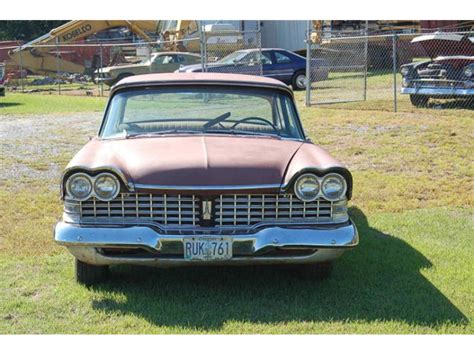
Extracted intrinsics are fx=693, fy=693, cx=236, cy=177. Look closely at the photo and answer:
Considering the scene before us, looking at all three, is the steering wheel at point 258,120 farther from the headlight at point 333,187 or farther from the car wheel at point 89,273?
the car wheel at point 89,273

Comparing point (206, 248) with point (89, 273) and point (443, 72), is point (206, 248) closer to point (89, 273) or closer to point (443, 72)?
point (89, 273)

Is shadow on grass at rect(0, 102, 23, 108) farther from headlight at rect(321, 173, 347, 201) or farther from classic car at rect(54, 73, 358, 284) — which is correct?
headlight at rect(321, 173, 347, 201)

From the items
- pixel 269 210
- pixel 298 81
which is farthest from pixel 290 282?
pixel 298 81

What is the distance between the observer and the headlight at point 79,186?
4441 millimetres

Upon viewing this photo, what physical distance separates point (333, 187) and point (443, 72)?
1010cm

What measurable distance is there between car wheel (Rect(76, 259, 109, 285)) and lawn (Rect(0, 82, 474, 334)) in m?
0.06

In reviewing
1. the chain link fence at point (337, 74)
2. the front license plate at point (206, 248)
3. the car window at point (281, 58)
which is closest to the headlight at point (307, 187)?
the front license plate at point (206, 248)

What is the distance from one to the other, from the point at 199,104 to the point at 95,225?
166cm

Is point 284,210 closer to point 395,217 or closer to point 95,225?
point 95,225

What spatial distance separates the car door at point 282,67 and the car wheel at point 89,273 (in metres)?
16.4

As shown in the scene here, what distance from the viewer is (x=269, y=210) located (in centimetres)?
452

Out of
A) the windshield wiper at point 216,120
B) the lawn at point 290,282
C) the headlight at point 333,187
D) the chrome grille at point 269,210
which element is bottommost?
the lawn at point 290,282

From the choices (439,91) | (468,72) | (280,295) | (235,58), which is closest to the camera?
(280,295)

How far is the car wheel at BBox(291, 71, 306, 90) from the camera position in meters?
21.0
